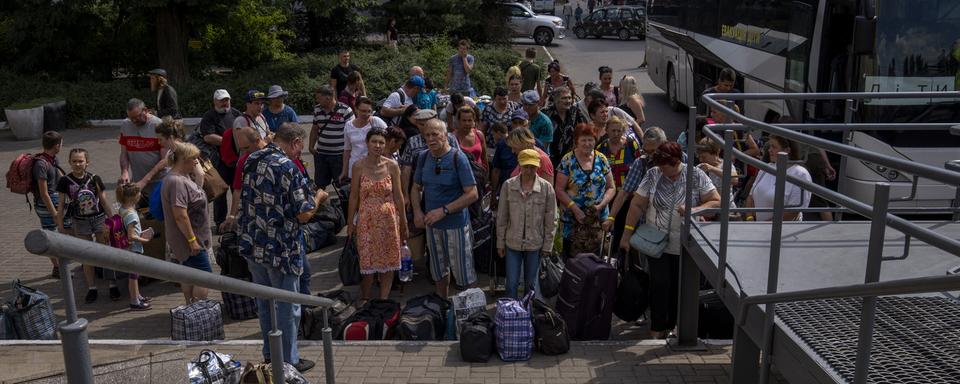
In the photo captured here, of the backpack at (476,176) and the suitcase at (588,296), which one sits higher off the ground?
the backpack at (476,176)

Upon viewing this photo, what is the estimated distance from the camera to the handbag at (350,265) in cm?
791

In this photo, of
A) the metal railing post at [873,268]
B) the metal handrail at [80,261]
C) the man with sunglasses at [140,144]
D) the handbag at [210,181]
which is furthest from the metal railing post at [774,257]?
the man with sunglasses at [140,144]

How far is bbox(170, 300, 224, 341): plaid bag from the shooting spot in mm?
6617

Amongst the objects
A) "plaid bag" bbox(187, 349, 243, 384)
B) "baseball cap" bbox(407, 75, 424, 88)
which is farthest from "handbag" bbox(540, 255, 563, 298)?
"baseball cap" bbox(407, 75, 424, 88)

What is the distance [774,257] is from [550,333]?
250 cm

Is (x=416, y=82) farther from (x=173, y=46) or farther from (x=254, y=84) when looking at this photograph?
(x=173, y=46)

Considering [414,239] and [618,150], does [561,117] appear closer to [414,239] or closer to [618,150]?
[618,150]

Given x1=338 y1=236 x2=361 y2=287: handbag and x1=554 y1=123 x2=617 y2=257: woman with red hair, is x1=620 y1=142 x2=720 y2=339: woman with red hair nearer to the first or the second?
x1=554 y1=123 x2=617 y2=257: woman with red hair

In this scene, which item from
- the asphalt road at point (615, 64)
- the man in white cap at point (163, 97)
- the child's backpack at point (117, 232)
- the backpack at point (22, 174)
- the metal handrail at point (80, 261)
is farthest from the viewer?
the asphalt road at point (615, 64)

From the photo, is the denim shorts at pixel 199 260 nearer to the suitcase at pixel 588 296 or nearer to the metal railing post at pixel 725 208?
the suitcase at pixel 588 296

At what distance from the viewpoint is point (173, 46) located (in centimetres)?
2048

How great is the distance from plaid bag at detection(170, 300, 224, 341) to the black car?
32.6 m

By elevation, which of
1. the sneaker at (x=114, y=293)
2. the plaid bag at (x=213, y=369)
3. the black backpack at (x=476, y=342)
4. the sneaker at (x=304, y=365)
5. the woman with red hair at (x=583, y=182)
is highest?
the woman with red hair at (x=583, y=182)

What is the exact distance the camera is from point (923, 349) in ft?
12.5
